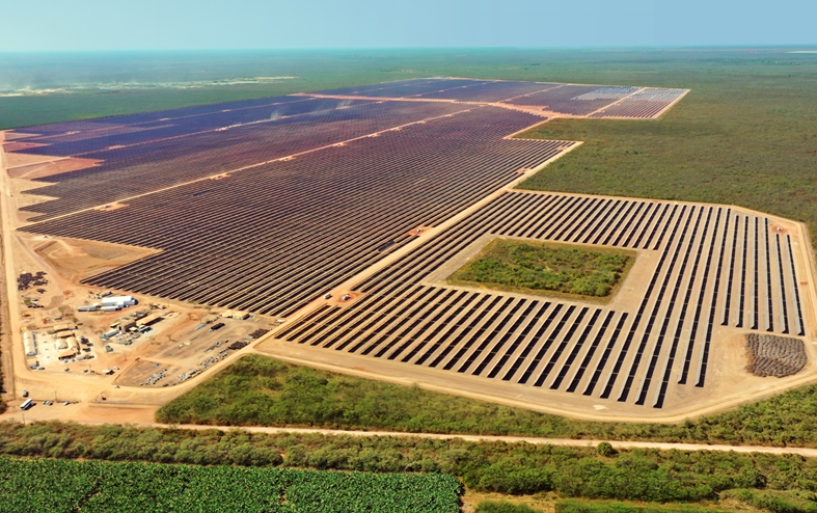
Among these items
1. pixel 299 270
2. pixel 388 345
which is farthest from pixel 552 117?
pixel 388 345

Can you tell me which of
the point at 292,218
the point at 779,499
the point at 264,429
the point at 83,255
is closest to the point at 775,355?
the point at 779,499

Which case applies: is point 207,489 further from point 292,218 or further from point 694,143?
point 694,143

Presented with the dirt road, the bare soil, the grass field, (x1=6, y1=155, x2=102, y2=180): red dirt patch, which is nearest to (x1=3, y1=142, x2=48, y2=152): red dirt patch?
(x1=6, y1=155, x2=102, y2=180): red dirt patch

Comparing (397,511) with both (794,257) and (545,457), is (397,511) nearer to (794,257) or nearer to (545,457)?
(545,457)

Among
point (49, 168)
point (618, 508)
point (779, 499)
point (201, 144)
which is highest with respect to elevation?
point (201, 144)

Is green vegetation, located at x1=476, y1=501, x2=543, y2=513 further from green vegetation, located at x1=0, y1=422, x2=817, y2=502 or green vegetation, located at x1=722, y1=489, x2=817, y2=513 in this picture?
green vegetation, located at x1=722, y1=489, x2=817, y2=513

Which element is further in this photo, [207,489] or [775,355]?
[775,355]
